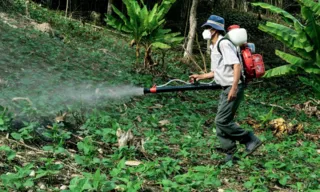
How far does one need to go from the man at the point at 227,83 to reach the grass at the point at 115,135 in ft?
0.83

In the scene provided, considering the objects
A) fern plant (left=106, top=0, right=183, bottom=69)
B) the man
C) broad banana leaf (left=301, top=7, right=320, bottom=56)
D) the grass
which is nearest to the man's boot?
the man

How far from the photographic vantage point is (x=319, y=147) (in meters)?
7.59

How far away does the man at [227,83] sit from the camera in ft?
16.3

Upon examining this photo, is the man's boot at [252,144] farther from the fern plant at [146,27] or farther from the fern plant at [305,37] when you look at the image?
the fern plant at [146,27]

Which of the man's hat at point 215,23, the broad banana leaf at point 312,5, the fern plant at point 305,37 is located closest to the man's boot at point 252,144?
the man's hat at point 215,23

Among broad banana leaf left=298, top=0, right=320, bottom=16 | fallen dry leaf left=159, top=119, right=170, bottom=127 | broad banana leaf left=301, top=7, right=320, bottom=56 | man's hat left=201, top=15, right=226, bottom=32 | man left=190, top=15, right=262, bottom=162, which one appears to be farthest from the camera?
broad banana leaf left=298, top=0, right=320, bottom=16

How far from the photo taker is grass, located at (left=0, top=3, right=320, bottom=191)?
3.85 metres

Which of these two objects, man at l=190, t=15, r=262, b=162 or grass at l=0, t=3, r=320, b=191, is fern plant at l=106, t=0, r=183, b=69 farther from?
man at l=190, t=15, r=262, b=162

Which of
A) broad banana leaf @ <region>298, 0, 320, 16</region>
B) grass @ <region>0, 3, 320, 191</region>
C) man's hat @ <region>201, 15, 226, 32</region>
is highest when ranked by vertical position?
broad banana leaf @ <region>298, 0, 320, 16</region>

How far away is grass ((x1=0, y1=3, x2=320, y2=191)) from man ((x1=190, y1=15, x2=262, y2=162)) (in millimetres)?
252

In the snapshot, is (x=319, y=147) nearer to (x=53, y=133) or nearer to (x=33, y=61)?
(x=53, y=133)

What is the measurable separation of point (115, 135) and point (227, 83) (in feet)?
5.04

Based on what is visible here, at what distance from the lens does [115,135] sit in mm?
4996

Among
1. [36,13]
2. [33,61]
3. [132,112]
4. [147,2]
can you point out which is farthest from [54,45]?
[147,2]
